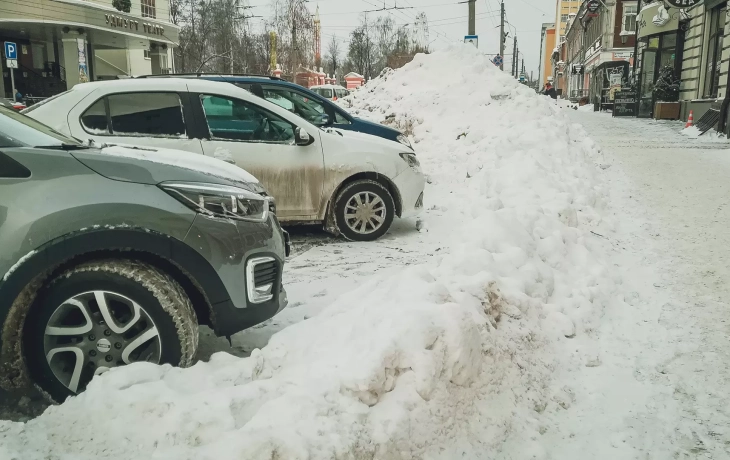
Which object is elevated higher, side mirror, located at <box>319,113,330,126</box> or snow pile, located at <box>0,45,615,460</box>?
side mirror, located at <box>319,113,330,126</box>

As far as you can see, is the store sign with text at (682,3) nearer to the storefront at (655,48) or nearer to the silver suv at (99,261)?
the storefront at (655,48)

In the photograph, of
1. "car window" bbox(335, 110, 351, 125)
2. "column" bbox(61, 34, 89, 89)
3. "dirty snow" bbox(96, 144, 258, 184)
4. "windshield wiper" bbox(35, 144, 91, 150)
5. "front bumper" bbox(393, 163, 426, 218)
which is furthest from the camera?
"column" bbox(61, 34, 89, 89)

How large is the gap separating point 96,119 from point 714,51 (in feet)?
76.1

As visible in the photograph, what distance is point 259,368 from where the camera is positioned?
123 inches

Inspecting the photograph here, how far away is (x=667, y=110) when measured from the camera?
2648 cm

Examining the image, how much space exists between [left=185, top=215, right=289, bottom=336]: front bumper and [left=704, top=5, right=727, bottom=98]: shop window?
2230 cm

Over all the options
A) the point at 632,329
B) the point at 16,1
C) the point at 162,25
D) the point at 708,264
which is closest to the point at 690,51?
the point at 708,264

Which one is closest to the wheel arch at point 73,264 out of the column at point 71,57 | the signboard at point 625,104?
the signboard at point 625,104

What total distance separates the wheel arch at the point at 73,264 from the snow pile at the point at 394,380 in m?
0.34

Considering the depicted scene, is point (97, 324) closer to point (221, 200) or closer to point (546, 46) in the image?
point (221, 200)

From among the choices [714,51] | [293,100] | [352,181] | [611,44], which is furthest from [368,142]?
[611,44]

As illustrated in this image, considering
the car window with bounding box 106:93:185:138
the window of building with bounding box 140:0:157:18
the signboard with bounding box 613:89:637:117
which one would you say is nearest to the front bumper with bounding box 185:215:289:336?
the car window with bounding box 106:93:185:138

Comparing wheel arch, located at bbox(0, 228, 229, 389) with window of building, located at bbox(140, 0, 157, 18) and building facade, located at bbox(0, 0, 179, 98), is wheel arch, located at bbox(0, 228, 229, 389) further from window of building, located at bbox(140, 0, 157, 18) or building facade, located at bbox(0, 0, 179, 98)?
window of building, located at bbox(140, 0, 157, 18)

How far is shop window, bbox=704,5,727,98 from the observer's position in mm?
21873
